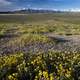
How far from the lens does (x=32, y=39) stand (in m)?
24.1

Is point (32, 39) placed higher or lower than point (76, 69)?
lower

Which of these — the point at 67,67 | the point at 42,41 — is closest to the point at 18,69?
the point at 67,67

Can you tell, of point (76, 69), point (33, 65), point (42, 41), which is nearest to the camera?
point (76, 69)

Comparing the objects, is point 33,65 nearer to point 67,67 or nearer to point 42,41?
point 67,67

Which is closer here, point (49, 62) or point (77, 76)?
point (77, 76)

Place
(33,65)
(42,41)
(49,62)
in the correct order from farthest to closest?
(42,41)
(49,62)
(33,65)

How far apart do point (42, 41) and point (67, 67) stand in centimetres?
1332

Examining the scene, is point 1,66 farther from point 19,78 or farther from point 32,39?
point 32,39

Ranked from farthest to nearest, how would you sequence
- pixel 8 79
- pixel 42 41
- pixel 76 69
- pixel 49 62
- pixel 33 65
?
pixel 42 41 → pixel 49 62 → pixel 33 65 → pixel 76 69 → pixel 8 79

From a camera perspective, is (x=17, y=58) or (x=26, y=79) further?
(x=17, y=58)

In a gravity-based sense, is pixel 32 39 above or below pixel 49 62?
below

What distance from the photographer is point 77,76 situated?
899cm

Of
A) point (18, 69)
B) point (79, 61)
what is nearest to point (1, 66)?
point (18, 69)

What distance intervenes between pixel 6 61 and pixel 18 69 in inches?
41.8
